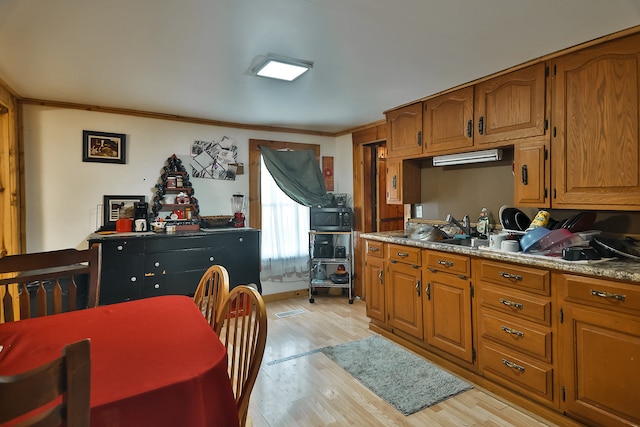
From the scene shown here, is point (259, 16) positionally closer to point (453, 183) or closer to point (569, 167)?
point (569, 167)

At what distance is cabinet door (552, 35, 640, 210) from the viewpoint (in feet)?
6.51

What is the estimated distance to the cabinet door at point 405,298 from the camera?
296 cm

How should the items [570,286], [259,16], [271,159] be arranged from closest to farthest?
[259,16], [570,286], [271,159]

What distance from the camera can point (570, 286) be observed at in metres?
1.94

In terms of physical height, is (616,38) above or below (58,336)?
above

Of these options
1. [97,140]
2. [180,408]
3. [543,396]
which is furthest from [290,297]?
[180,408]

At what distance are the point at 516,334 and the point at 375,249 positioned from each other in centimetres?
145

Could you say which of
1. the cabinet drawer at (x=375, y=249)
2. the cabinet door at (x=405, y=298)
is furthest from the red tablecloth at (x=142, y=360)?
the cabinet drawer at (x=375, y=249)

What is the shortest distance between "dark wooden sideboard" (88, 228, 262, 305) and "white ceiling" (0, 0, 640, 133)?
1327 mm

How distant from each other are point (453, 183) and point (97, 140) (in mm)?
3495

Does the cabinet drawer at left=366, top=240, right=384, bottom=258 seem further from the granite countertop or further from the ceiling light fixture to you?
the ceiling light fixture

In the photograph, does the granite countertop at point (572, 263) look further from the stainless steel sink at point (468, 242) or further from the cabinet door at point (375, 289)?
the cabinet door at point (375, 289)

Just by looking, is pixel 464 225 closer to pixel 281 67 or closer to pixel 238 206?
pixel 281 67

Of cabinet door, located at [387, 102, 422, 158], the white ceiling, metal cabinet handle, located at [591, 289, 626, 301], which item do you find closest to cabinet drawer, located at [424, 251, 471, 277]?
metal cabinet handle, located at [591, 289, 626, 301]
